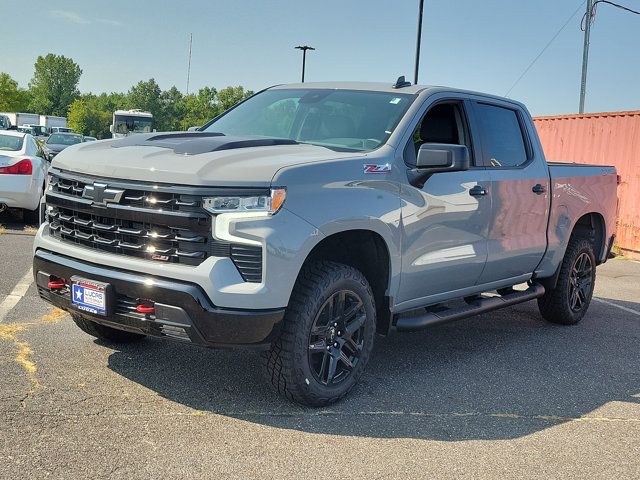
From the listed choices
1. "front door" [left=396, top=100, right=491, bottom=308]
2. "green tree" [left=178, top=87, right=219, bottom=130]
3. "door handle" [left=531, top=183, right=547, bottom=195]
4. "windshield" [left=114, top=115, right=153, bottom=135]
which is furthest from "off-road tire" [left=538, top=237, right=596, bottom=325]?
"green tree" [left=178, top=87, right=219, bottom=130]

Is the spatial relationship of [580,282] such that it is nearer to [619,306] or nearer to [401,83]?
[619,306]

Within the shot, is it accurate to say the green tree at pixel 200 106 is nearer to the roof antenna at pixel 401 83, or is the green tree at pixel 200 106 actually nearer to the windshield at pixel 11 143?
the windshield at pixel 11 143

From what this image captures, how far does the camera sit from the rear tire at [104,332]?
16.7 feet

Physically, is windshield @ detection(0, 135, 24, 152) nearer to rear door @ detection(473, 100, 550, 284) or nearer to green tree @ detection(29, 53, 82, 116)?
rear door @ detection(473, 100, 550, 284)

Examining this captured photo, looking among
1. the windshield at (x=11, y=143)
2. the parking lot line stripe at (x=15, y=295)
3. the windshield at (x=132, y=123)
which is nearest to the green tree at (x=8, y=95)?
the windshield at (x=132, y=123)

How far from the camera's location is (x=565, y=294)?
6.84 m

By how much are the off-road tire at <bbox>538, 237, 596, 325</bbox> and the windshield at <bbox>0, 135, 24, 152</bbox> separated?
26.4 feet

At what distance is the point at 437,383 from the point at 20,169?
7.99m

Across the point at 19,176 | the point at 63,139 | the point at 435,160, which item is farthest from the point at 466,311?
the point at 63,139

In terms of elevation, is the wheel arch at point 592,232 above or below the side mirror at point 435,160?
below

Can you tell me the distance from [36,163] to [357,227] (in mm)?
8156

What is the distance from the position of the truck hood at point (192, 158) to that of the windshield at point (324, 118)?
358mm

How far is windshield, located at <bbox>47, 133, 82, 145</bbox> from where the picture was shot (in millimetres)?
29720

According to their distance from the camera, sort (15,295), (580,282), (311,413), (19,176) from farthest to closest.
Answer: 1. (19,176)
2. (580,282)
3. (15,295)
4. (311,413)
